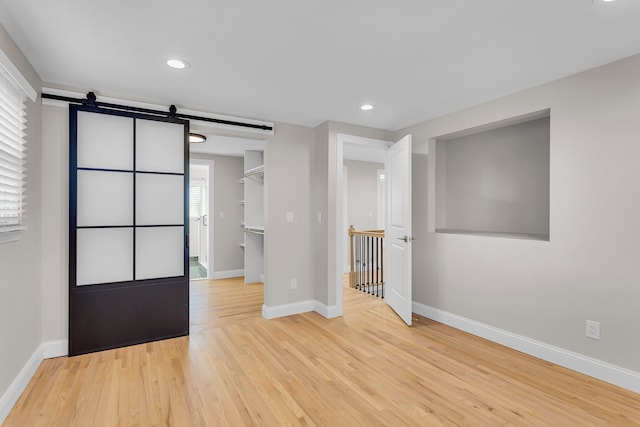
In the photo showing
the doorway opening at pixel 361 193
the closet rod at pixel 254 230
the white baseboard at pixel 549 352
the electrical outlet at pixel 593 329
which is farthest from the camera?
the doorway opening at pixel 361 193

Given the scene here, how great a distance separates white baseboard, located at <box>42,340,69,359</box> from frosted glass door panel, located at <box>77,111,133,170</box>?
1534 millimetres

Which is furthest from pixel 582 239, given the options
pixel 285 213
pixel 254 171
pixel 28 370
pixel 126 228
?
pixel 28 370

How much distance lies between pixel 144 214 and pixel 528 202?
3904 millimetres

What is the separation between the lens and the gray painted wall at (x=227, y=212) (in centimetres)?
609

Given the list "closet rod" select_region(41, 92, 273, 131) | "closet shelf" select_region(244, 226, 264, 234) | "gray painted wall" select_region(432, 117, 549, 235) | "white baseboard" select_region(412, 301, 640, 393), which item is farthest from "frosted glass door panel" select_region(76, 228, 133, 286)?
"gray painted wall" select_region(432, 117, 549, 235)

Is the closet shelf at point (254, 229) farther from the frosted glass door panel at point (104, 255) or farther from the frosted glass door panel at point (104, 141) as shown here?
the frosted glass door panel at point (104, 141)

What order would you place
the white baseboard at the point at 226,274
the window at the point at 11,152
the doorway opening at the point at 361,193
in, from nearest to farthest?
the window at the point at 11,152 → the white baseboard at the point at 226,274 → the doorway opening at the point at 361,193

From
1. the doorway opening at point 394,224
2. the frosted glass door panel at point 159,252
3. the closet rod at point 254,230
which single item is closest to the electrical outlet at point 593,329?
the doorway opening at point 394,224

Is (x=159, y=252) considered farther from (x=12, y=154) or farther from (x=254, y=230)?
(x=254, y=230)

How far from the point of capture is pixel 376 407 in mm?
2061

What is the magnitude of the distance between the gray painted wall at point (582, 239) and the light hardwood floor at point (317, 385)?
35 cm

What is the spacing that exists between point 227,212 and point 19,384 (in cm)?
420

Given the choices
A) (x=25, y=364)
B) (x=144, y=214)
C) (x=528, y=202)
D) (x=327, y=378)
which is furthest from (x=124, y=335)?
(x=528, y=202)

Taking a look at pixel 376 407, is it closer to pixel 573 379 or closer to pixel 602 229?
pixel 573 379
